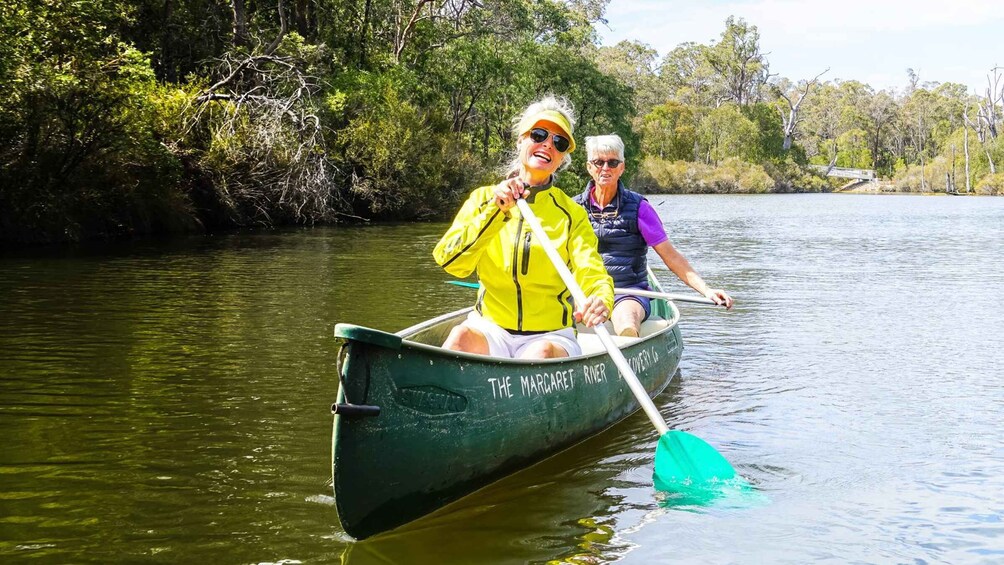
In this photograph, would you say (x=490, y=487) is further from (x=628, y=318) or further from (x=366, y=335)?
(x=628, y=318)

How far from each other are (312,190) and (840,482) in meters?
18.9

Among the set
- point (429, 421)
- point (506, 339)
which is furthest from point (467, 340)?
point (429, 421)

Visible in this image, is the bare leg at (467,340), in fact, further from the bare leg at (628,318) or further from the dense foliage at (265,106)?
the dense foliage at (265,106)

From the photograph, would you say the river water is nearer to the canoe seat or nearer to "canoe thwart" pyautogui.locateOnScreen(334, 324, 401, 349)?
the canoe seat

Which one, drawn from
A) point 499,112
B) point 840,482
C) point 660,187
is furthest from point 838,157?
point 840,482

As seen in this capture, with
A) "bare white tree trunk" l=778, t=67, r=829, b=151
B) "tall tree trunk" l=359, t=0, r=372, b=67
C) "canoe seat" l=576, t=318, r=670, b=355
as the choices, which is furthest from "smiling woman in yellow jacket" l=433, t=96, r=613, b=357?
"bare white tree trunk" l=778, t=67, r=829, b=151

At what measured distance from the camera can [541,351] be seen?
4938 millimetres

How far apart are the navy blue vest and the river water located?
3.20 ft

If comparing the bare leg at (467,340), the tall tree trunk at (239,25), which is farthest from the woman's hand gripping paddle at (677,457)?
the tall tree trunk at (239,25)

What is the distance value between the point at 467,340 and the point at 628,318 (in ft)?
7.88

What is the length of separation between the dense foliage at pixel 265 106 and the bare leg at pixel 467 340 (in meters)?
12.8

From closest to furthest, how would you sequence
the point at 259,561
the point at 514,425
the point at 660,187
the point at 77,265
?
the point at 259,561, the point at 514,425, the point at 77,265, the point at 660,187

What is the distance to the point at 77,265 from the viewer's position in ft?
46.4

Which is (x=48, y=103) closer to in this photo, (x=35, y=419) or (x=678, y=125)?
(x=35, y=419)
